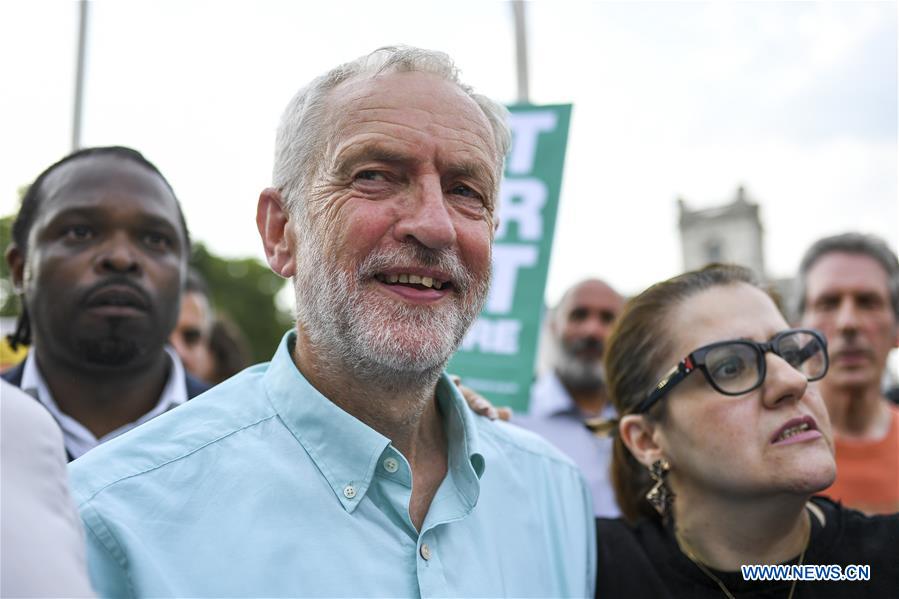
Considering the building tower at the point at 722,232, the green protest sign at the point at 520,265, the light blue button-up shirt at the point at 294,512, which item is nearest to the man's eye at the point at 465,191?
the light blue button-up shirt at the point at 294,512

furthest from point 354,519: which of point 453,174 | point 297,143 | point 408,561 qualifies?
point 297,143

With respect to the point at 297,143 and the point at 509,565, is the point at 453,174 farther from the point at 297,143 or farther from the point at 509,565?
the point at 509,565

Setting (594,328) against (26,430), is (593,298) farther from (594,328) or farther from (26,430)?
(26,430)

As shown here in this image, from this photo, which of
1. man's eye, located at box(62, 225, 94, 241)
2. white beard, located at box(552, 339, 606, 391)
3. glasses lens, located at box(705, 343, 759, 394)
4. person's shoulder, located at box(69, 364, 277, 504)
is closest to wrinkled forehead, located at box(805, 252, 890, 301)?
white beard, located at box(552, 339, 606, 391)

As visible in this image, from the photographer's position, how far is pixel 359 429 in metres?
1.93

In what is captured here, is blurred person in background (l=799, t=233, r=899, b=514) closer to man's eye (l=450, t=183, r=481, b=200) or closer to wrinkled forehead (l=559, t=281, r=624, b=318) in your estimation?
wrinkled forehead (l=559, t=281, r=624, b=318)

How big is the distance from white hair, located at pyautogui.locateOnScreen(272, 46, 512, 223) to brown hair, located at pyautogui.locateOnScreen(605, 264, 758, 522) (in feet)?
2.36

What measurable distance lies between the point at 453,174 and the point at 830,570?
147cm

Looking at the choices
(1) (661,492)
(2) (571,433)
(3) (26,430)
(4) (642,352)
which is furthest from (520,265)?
(3) (26,430)

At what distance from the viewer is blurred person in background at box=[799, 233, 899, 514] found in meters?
3.53

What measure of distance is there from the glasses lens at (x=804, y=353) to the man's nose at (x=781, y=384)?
0.20 ft

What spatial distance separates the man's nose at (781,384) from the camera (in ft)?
7.27

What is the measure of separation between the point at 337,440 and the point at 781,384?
1254mm

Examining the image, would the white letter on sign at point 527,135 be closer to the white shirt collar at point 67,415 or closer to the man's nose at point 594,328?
the man's nose at point 594,328
